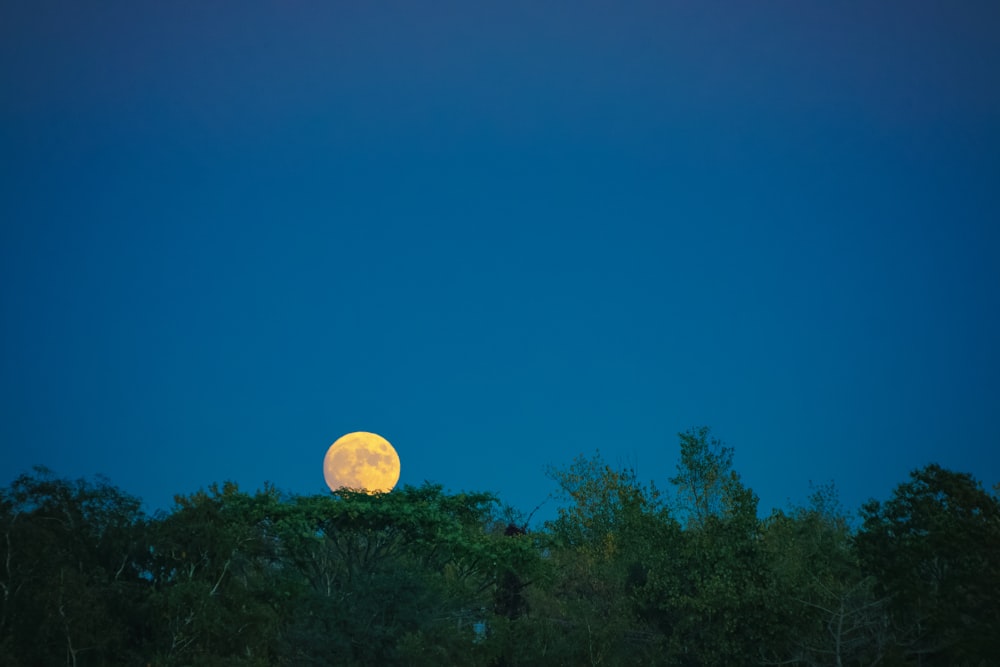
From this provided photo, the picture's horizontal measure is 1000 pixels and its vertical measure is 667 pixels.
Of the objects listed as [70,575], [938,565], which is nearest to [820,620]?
[938,565]

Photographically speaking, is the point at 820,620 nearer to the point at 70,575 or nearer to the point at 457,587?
the point at 457,587

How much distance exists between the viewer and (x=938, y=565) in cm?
2866

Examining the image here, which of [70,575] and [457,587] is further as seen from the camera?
[457,587]

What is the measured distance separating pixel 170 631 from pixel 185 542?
300cm

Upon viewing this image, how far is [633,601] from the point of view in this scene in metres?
37.6

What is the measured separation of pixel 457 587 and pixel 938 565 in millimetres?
21701

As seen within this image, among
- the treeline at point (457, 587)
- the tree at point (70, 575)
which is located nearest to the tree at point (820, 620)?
the treeline at point (457, 587)

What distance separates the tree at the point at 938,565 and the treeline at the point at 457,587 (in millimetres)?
59

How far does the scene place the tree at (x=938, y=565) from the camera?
26797 millimetres

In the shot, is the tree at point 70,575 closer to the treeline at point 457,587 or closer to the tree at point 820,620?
the treeline at point 457,587

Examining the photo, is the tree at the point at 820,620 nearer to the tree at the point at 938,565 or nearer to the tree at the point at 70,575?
the tree at the point at 938,565

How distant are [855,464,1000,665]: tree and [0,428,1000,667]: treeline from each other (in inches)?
2.3

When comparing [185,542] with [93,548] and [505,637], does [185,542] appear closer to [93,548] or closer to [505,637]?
[93,548]

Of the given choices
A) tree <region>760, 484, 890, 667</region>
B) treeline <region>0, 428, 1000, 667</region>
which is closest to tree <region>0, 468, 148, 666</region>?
treeline <region>0, 428, 1000, 667</region>
